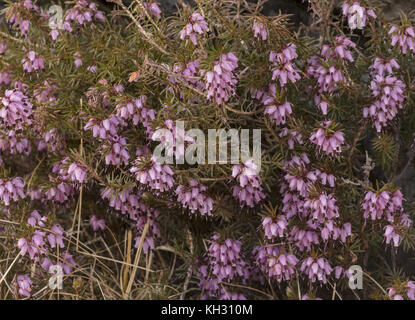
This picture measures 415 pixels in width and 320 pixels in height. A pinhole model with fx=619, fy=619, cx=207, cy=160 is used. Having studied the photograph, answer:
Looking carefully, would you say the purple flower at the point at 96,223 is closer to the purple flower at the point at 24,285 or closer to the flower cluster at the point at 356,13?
the purple flower at the point at 24,285

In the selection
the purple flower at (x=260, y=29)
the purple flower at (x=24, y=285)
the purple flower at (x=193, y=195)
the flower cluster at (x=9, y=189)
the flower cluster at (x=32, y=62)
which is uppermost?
the flower cluster at (x=32, y=62)

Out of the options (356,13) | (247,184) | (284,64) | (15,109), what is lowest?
(247,184)

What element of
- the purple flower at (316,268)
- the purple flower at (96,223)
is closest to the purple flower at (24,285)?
the purple flower at (96,223)

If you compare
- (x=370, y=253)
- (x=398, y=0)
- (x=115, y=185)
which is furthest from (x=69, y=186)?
(x=398, y=0)

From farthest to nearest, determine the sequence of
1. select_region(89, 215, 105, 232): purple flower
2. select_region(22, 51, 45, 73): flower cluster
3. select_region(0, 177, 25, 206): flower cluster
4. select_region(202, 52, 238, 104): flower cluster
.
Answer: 1. select_region(89, 215, 105, 232): purple flower
2. select_region(22, 51, 45, 73): flower cluster
3. select_region(0, 177, 25, 206): flower cluster
4. select_region(202, 52, 238, 104): flower cluster

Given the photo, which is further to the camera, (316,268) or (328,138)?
(316,268)

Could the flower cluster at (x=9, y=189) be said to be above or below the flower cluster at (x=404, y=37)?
below

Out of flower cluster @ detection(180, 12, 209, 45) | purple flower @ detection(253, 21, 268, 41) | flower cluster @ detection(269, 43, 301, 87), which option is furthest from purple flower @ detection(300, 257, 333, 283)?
flower cluster @ detection(180, 12, 209, 45)

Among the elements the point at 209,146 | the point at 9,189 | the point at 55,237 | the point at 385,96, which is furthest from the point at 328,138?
the point at 9,189

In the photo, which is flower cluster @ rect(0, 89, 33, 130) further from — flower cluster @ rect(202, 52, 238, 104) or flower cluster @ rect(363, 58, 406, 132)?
flower cluster @ rect(363, 58, 406, 132)

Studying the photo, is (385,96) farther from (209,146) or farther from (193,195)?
(193,195)
